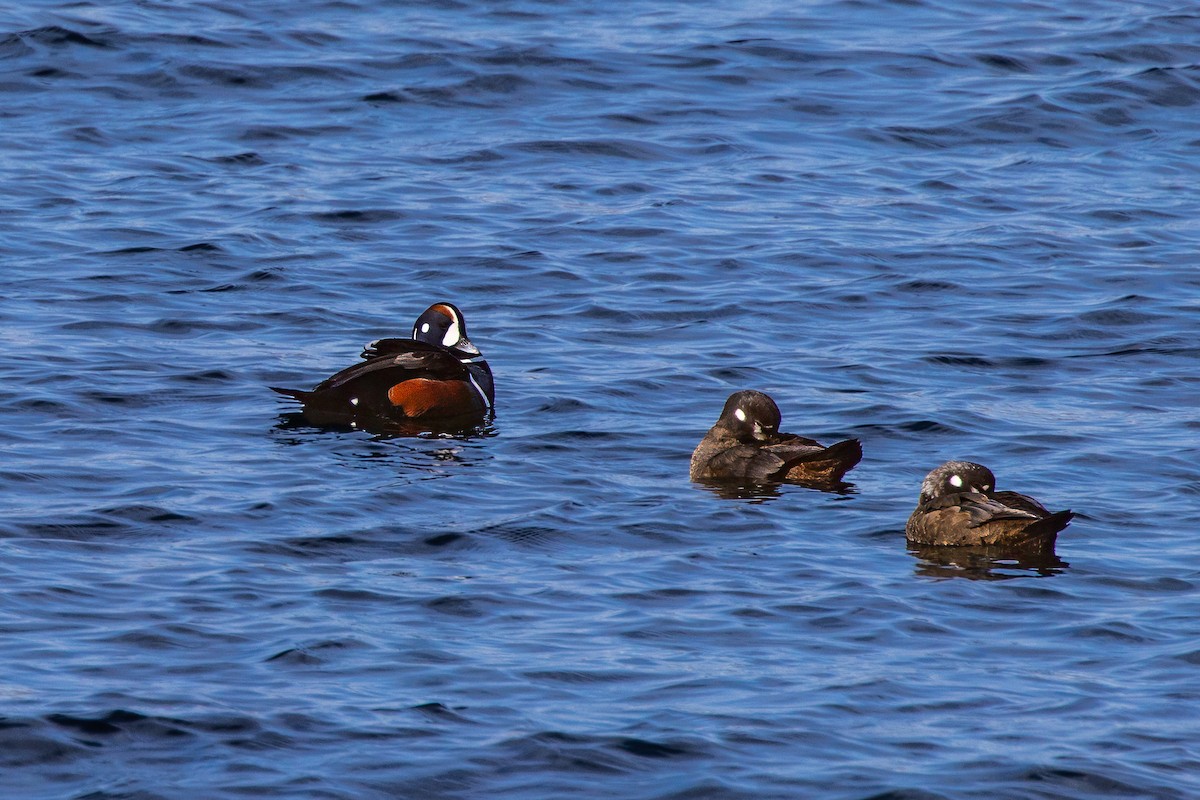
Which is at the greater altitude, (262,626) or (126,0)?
(126,0)

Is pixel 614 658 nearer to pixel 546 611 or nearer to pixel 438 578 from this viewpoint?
pixel 546 611

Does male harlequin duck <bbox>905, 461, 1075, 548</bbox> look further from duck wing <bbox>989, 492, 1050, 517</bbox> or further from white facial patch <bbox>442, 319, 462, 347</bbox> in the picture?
white facial patch <bbox>442, 319, 462, 347</bbox>

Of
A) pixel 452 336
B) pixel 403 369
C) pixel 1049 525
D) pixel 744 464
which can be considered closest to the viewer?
pixel 1049 525

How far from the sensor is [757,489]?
12008 millimetres

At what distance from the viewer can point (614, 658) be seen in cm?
870

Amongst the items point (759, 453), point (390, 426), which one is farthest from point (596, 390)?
point (759, 453)

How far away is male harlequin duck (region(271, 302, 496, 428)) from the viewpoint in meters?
13.1

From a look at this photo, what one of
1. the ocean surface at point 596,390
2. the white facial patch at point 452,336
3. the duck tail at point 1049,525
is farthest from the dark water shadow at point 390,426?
the duck tail at point 1049,525

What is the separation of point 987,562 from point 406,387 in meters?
4.65

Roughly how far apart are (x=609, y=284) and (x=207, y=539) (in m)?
7.28

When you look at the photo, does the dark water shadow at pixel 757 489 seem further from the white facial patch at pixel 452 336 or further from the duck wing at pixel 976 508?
the white facial patch at pixel 452 336

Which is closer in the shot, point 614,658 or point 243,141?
point 614,658

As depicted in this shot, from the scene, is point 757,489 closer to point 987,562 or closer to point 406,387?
point 987,562

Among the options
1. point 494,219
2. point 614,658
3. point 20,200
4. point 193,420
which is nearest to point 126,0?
point 20,200
